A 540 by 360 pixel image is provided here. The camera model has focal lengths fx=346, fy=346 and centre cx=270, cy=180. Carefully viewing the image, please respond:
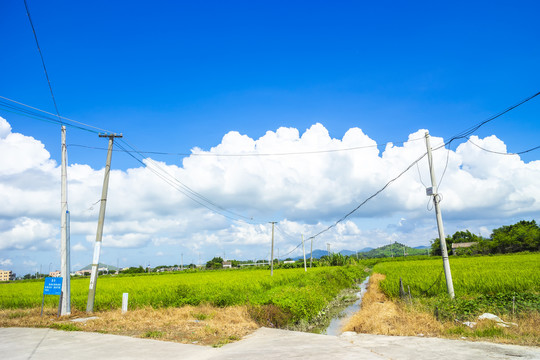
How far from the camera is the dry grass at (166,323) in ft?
35.1

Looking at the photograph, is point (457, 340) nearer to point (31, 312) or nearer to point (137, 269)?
point (31, 312)

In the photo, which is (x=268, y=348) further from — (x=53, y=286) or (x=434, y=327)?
(x=53, y=286)

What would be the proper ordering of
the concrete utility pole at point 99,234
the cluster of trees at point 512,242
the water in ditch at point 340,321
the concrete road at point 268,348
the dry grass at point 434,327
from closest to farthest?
the concrete road at point 268,348 → the dry grass at point 434,327 → the water in ditch at point 340,321 → the concrete utility pole at point 99,234 → the cluster of trees at point 512,242

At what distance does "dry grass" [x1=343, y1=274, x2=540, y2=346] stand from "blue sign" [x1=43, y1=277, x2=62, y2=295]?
11709 mm

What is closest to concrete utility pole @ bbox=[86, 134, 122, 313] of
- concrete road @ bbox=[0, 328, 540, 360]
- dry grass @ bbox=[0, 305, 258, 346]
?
dry grass @ bbox=[0, 305, 258, 346]

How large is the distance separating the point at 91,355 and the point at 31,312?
9952mm

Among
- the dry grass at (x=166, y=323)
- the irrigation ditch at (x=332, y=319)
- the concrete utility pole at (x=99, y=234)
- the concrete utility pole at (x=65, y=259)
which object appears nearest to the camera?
the dry grass at (x=166, y=323)

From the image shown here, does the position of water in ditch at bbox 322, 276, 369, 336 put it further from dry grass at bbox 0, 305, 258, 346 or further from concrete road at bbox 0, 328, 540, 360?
concrete road at bbox 0, 328, 540, 360

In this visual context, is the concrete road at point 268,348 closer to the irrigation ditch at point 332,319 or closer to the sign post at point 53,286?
the sign post at point 53,286

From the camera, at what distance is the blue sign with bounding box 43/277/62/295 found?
1413cm

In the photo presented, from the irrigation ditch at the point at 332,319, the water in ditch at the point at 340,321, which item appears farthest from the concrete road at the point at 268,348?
the irrigation ditch at the point at 332,319

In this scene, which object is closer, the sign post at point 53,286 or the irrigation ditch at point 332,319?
the sign post at point 53,286

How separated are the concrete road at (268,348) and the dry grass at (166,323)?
2.62 feet

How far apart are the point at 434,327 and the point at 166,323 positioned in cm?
909
